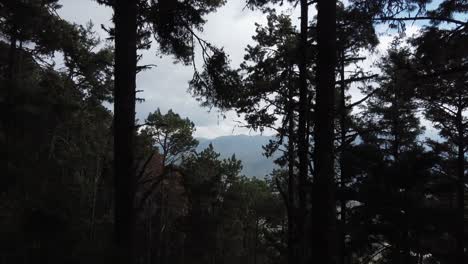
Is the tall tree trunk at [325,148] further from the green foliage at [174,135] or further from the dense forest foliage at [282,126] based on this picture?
the green foliage at [174,135]

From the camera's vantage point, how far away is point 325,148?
16.5 feet

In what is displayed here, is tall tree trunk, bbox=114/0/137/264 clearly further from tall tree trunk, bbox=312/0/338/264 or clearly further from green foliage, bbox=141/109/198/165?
green foliage, bbox=141/109/198/165

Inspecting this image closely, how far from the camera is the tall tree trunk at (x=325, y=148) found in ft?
15.8

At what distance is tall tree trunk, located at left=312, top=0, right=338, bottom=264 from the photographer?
4.83 metres

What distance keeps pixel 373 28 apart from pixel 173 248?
1404 inches

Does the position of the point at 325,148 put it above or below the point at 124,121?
below

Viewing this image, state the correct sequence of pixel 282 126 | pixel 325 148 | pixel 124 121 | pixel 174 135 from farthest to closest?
pixel 174 135 < pixel 282 126 < pixel 124 121 < pixel 325 148

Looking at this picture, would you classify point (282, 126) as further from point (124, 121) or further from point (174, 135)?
point (174, 135)

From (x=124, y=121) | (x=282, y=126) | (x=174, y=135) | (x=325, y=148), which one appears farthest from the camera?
(x=174, y=135)

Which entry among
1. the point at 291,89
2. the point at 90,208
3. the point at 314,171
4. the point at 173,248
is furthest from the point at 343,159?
the point at 173,248

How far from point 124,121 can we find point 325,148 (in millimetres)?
2742

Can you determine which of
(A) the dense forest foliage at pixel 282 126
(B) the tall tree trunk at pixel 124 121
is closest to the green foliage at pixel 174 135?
(A) the dense forest foliage at pixel 282 126

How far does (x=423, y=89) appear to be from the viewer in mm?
10992

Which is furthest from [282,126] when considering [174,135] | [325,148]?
[174,135]
